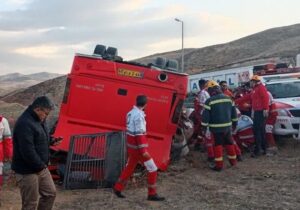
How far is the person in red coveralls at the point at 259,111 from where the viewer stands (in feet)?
37.8

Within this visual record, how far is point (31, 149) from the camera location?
5.64 m

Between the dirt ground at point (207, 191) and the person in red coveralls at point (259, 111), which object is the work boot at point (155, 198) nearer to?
the dirt ground at point (207, 191)

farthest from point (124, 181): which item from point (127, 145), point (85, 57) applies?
point (85, 57)

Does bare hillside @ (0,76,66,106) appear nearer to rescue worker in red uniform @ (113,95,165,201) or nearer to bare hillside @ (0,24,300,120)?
bare hillside @ (0,24,300,120)

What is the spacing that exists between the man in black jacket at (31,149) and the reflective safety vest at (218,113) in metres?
4.95

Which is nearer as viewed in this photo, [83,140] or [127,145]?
[127,145]

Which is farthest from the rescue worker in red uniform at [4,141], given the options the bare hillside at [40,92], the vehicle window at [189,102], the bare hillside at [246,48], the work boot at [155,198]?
the bare hillside at [246,48]

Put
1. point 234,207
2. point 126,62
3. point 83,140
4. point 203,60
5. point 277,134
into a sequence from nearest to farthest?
point 234,207
point 83,140
point 126,62
point 277,134
point 203,60

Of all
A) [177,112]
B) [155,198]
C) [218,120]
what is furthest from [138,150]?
[218,120]

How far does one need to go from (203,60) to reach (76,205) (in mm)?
53038

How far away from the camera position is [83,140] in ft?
29.3

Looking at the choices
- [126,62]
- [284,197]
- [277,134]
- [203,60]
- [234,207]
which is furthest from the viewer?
[203,60]

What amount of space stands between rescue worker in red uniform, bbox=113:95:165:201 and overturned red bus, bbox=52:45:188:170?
1.38 m

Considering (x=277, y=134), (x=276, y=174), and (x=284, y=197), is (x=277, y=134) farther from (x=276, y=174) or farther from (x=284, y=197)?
(x=284, y=197)
